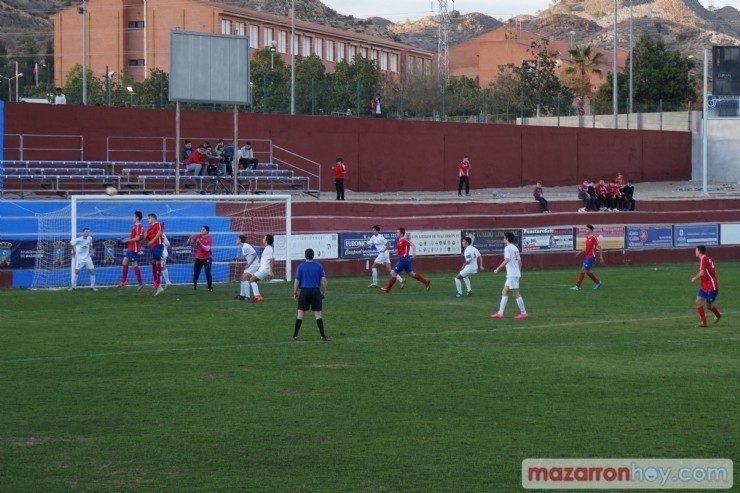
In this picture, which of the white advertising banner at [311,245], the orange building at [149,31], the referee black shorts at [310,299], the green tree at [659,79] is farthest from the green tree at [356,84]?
the referee black shorts at [310,299]

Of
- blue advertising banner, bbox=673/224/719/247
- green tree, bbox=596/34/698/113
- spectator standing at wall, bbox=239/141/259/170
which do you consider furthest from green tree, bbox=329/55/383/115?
blue advertising banner, bbox=673/224/719/247

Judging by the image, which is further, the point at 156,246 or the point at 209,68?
the point at 209,68

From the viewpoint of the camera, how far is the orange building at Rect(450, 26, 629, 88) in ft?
383

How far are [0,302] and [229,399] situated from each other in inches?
567

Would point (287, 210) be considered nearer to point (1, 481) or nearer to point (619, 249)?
point (619, 249)

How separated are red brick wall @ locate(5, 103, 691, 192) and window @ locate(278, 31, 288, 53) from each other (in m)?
38.4

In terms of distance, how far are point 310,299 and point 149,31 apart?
7087 cm

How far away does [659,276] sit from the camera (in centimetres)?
3634

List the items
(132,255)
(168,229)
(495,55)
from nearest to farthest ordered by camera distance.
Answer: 1. (132,255)
2. (168,229)
3. (495,55)

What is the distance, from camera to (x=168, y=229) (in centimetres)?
3378

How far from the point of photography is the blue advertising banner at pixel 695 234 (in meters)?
43.3

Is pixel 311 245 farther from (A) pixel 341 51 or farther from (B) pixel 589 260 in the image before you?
(A) pixel 341 51

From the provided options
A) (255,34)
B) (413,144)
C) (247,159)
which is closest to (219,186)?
(247,159)

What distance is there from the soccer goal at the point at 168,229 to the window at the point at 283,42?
5613 cm
